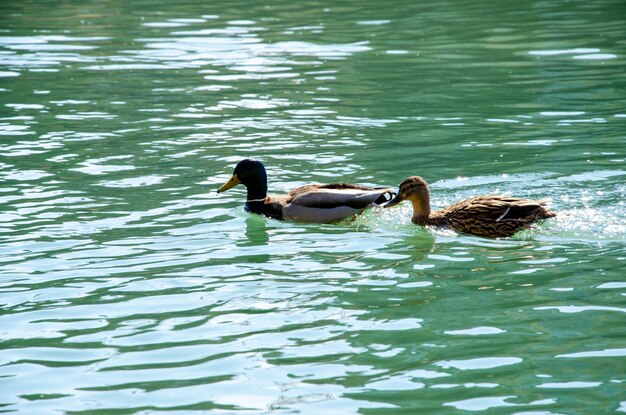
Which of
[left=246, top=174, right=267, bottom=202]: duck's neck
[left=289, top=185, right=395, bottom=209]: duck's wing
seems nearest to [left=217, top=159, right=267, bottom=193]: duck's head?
[left=246, top=174, right=267, bottom=202]: duck's neck

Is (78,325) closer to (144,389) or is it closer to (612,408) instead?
(144,389)

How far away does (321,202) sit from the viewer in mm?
11172

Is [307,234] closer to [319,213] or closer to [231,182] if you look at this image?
[319,213]

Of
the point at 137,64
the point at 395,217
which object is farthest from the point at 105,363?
the point at 137,64

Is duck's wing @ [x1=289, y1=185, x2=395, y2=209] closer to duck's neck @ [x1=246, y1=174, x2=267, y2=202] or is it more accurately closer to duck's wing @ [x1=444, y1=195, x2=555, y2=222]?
duck's neck @ [x1=246, y1=174, x2=267, y2=202]

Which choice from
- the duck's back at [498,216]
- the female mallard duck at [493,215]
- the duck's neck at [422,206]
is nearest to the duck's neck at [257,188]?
the duck's neck at [422,206]

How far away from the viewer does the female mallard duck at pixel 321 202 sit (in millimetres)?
11133

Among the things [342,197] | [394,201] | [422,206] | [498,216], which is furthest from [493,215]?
[342,197]

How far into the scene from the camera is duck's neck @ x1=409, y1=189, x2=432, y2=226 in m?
11.1

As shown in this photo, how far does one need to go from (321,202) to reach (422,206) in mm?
974

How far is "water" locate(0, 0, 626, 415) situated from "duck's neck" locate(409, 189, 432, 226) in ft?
0.40

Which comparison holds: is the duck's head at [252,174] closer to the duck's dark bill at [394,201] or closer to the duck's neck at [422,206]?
the duck's dark bill at [394,201]

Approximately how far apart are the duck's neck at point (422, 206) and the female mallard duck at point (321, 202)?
384 millimetres

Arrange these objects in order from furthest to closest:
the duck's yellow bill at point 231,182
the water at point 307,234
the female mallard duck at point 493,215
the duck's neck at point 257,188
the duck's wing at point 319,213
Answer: the duck's yellow bill at point 231,182, the duck's neck at point 257,188, the duck's wing at point 319,213, the female mallard duck at point 493,215, the water at point 307,234
